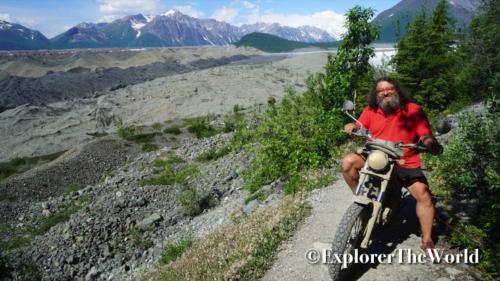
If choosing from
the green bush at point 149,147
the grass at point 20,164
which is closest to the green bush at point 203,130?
the green bush at point 149,147

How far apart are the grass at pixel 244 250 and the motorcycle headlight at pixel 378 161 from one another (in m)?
2.66

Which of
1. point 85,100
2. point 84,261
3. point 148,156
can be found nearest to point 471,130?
point 84,261

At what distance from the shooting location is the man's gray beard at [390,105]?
595 centimetres

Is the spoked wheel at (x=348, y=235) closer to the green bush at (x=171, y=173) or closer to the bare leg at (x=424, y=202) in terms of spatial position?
the bare leg at (x=424, y=202)

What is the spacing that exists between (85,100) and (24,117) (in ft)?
59.0

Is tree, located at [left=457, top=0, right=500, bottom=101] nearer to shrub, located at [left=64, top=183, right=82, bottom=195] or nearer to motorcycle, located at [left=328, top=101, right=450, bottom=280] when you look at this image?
motorcycle, located at [left=328, top=101, right=450, bottom=280]

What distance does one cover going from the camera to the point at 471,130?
6645mm

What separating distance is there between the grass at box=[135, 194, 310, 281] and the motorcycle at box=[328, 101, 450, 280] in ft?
5.33

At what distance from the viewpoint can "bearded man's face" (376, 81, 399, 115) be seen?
596 cm

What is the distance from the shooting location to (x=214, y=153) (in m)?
29.9

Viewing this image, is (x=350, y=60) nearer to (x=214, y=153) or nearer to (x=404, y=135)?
(x=404, y=135)

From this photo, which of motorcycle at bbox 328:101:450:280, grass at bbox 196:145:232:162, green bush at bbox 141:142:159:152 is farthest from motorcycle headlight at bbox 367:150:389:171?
green bush at bbox 141:142:159:152

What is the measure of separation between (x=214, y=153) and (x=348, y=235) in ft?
82.0

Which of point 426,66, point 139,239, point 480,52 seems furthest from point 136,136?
point 480,52
